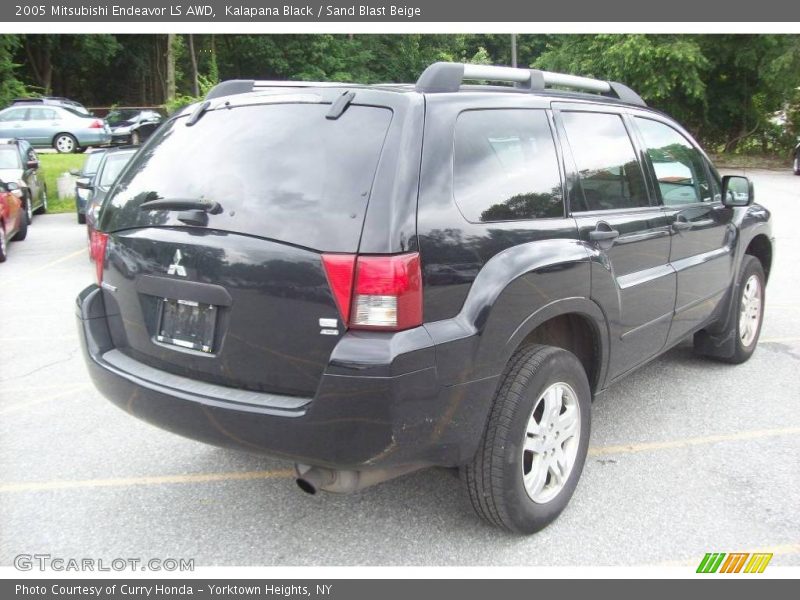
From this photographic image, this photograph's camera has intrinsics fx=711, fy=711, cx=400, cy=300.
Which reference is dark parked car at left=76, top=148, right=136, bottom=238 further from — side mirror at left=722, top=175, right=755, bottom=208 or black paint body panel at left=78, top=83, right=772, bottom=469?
side mirror at left=722, top=175, right=755, bottom=208

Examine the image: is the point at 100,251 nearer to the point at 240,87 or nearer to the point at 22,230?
the point at 240,87

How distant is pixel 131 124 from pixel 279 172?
28242mm

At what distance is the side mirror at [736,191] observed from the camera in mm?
4730

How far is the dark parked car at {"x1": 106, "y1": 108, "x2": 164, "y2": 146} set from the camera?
2645 centimetres

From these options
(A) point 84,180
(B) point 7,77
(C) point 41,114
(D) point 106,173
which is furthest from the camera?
(B) point 7,77

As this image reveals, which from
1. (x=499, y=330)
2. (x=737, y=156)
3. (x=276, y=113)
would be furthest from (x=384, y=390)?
(x=737, y=156)

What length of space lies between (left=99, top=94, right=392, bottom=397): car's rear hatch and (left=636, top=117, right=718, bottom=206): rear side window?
6.93 ft

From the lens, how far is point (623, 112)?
3938mm

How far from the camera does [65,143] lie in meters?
24.5

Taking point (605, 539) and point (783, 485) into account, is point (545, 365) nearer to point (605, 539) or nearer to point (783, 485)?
point (605, 539)

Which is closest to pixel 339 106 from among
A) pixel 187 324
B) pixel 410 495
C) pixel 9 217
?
pixel 187 324

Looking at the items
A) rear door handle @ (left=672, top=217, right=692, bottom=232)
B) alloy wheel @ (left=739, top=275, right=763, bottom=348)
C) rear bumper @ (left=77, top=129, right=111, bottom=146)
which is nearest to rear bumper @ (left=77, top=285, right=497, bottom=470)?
rear door handle @ (left=672, top=217, right=692, bottom=232)

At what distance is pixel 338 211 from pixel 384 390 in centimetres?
65

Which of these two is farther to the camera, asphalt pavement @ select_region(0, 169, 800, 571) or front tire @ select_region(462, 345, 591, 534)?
asphalt pavement @ select_region(0, 169, 800, 571)
